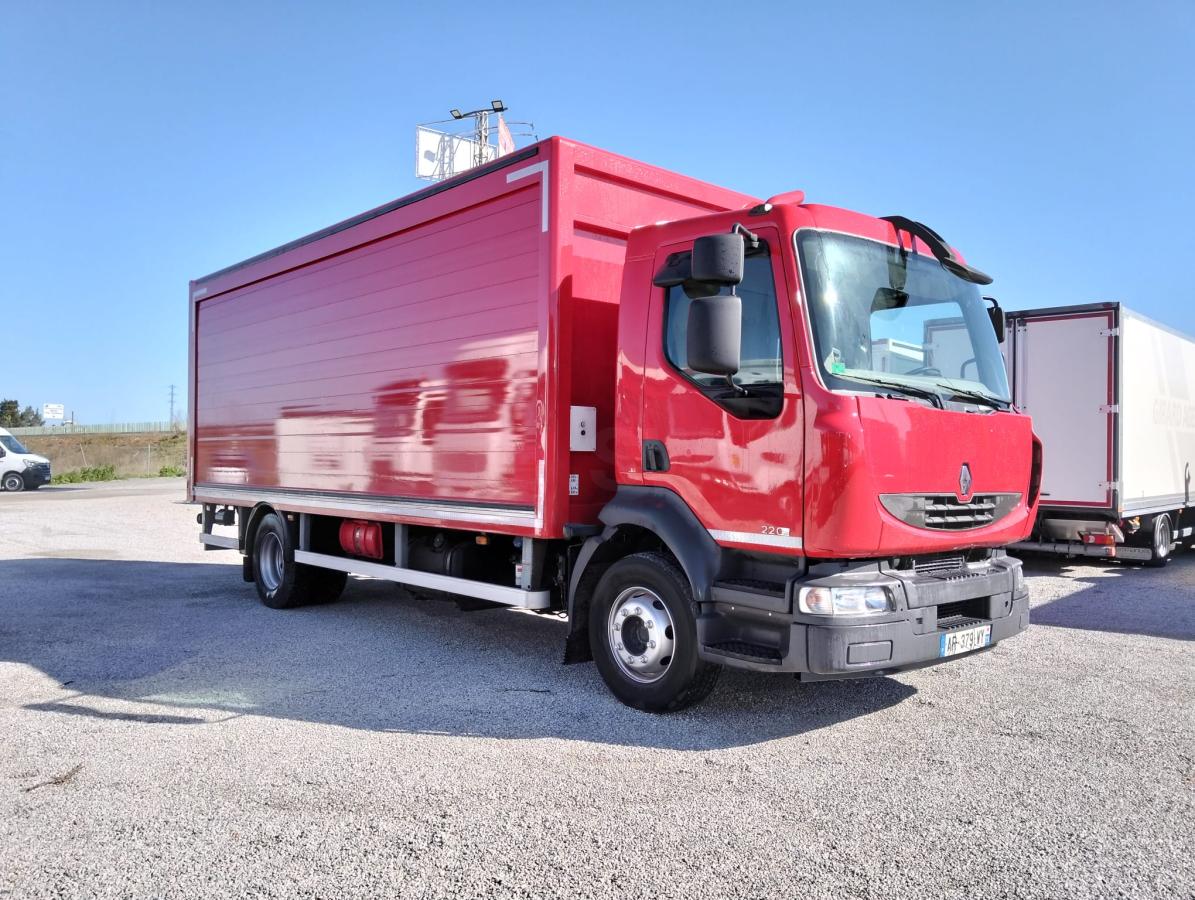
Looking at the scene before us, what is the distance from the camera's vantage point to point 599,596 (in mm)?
5516

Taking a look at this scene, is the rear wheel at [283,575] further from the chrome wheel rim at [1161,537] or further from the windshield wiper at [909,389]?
the chrome wheel rim at [1161,537]

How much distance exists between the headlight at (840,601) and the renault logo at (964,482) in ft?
2.54

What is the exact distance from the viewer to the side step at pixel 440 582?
19.5 feet

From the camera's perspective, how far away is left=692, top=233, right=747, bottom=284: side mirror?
454cm

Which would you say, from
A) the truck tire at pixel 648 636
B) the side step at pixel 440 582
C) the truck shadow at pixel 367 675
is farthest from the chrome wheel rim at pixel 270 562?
the truck tire at pixel 648 636

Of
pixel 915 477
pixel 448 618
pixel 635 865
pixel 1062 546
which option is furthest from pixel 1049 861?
pixel 1062 546

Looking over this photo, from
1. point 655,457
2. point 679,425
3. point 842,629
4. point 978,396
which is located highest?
A: point 978,396

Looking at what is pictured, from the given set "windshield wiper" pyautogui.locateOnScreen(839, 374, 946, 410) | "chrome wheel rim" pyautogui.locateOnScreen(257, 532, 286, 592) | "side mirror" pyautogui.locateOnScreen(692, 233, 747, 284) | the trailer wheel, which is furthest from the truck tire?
the trailer wheel

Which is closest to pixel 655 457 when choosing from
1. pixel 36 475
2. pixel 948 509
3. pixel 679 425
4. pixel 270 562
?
pixel 679 425

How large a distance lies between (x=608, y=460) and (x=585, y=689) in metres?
1.43

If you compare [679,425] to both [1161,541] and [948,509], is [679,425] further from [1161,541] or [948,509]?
[1161,541]

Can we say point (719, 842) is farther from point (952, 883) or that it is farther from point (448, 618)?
point (448, 618)

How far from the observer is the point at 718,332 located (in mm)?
4527

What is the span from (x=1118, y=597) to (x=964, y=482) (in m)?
5.98
